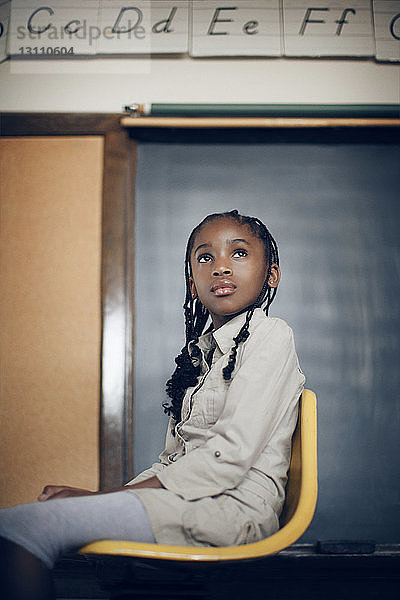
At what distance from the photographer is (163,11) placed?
6.72ft

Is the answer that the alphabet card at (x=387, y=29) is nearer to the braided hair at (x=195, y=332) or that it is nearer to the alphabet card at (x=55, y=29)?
the alphabet card at (x=55, y=29)

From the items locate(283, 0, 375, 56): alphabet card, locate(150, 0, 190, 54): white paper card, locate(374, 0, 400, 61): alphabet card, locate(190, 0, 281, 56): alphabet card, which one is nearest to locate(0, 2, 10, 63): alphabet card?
locate(150, 0, 190, 54): white paper card

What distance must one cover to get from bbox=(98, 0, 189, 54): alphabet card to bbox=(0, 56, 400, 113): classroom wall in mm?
42

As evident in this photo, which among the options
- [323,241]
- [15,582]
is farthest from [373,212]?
[15,582]

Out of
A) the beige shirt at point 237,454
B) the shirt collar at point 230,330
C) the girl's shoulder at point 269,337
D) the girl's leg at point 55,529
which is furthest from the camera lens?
the shirt collar at point 230,330

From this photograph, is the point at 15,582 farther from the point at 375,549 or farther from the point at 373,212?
the point at 373,212

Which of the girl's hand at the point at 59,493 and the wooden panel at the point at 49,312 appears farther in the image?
the wooden panel at the point at 49,312

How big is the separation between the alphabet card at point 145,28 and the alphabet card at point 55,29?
0.17 feet

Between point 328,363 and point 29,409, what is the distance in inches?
41.4

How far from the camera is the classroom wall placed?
2.03 metres

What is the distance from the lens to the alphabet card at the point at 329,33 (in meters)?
2.03

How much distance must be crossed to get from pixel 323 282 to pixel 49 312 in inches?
38.7

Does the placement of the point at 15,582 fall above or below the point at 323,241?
below

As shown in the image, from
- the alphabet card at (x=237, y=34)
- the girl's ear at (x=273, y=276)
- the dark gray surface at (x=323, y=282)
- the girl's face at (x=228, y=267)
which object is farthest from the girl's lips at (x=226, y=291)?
the alphabet card at (x=237, y=34)
